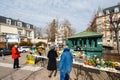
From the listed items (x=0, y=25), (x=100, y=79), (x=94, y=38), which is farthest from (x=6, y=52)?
(x=0, y=25)

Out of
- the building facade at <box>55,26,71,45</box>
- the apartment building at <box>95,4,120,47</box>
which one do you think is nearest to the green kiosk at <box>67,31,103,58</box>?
the building facade at <box>55,26,71,45</box>

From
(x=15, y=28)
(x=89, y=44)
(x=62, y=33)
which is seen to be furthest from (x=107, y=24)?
(x=89, y=44)

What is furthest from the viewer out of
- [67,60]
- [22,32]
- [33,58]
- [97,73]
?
[22,32]

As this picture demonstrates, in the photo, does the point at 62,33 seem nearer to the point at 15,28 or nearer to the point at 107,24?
the point at 107,24

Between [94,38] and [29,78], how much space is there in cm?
1016

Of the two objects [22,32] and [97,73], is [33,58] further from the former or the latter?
[22,32]

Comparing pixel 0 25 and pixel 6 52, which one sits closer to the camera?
pixel 6 52

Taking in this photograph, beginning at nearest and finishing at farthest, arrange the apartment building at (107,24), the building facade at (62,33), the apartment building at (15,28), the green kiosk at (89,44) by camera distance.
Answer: the green kiosk at (89,44) → the apartment building at (15,28) → the building facade at (62,33) → the apartment building at (107,24)

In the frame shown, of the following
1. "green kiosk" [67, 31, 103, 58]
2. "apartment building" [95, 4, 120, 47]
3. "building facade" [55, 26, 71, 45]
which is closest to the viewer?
"green kiosk" [67, 31, 103, 58]

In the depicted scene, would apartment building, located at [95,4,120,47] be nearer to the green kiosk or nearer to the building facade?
the building facade

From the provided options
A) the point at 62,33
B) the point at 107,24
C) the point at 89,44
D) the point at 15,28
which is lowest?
the point at 89,44

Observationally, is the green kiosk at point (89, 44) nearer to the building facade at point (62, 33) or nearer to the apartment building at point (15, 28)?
the apartment building at point (15, 28)

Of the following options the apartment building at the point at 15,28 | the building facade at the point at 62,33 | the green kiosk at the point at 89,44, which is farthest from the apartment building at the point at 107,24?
the green kiosk at the point at 89,44

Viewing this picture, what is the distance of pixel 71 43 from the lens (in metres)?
18.5
